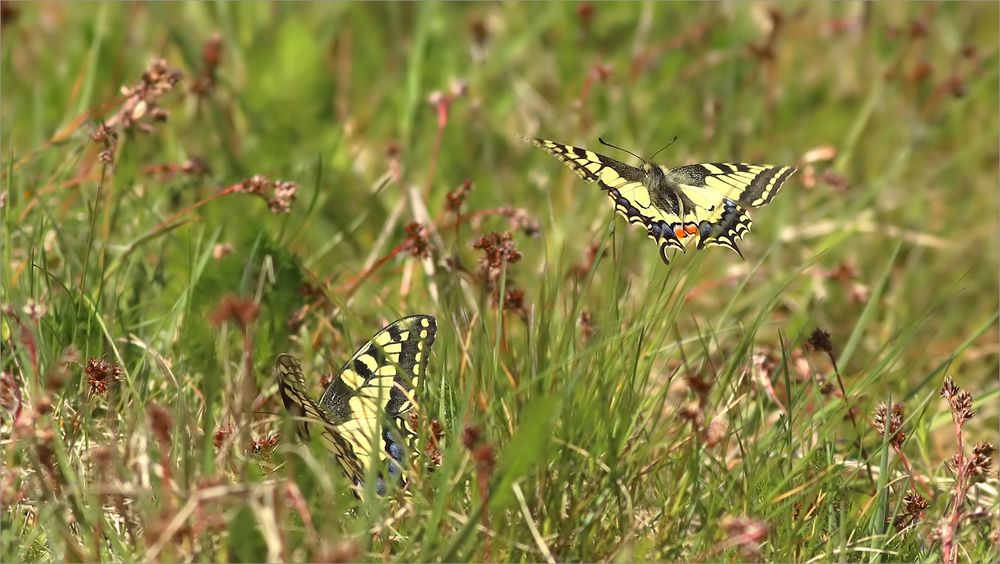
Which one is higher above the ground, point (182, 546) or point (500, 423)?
point (500, 423)

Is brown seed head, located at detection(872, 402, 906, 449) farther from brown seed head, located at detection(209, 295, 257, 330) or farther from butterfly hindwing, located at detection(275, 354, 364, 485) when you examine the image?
brown seed head, located at detection(209, 295, 257, 330)

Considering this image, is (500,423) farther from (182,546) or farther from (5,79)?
(5,79)

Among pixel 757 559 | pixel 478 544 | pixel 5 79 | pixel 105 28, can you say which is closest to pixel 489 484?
pixel 478 544

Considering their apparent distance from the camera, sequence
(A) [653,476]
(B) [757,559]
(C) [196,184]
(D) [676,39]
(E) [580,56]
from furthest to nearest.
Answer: (E) [580,56], (D) [676,39], (C) [196,184], (A) [653,476], (B) [757,559]

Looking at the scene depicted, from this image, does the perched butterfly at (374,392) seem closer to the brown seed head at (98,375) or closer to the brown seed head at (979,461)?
the brown seed head at (98,375)

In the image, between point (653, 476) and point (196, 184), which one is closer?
point (653, 476)

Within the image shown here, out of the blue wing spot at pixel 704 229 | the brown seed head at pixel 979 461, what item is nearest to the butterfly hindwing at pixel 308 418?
the blue wing spot at pixel 704 229

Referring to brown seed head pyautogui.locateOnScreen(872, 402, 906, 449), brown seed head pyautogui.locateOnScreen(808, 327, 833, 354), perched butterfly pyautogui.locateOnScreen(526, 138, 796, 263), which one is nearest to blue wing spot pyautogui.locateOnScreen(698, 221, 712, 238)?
perched butterfly pyautogui.locateOnScreen(526, 138, 796, 263)
